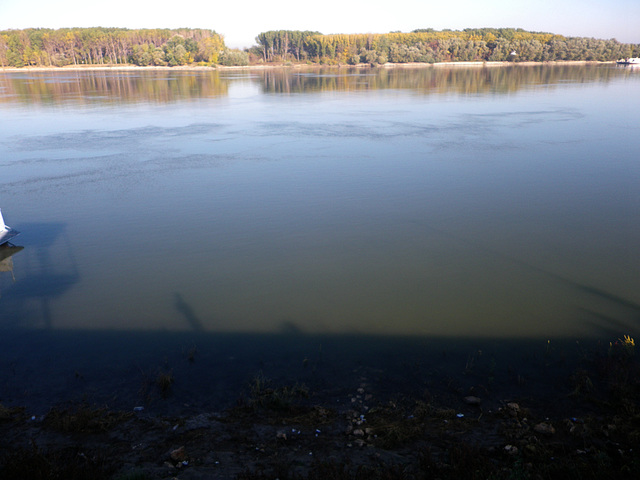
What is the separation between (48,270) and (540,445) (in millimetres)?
9332

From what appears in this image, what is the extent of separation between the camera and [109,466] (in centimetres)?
414

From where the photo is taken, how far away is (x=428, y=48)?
11219 centimetres

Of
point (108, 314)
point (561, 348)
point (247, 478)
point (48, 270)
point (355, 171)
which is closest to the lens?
point (247, 478)

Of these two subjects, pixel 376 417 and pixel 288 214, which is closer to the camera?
pixel 376 417

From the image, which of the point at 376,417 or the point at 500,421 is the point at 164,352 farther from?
the point at 500,421

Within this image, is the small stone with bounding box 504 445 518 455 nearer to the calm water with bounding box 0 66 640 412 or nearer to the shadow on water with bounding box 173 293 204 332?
the calm water with bounding box 0 66 640 412

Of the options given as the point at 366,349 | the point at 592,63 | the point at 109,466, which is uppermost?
the point at 592,63

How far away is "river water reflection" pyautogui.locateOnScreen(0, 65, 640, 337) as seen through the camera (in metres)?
7.88

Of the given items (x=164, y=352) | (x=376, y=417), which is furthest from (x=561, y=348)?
(x=164, y=352)

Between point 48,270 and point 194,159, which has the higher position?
point 194,159

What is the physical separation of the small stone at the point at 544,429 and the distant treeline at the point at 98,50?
106084 millimetres

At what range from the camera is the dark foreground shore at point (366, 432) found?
407 centimetres

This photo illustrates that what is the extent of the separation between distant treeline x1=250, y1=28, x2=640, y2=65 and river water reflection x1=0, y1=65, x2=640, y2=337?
93592 mm

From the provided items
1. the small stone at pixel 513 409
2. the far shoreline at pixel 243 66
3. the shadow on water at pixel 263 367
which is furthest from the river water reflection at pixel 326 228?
the far shoreline at pixel 243 66
